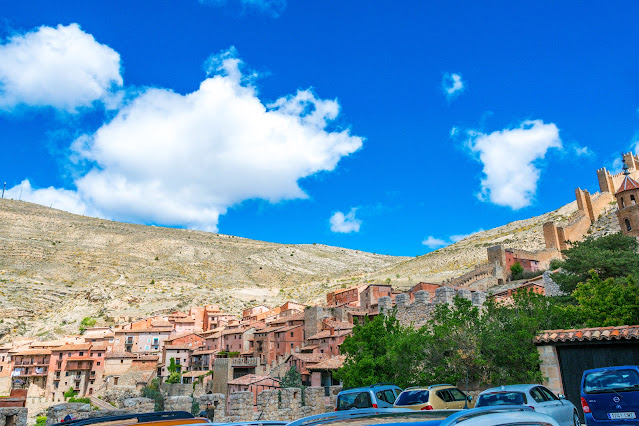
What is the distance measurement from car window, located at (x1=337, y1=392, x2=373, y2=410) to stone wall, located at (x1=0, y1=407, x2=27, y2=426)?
7.44 meters

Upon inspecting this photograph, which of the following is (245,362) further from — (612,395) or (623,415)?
(623,415)

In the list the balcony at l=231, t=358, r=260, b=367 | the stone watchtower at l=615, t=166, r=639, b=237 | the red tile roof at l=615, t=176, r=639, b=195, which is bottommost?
the balcony at l=231, t=358, r=260, b=367

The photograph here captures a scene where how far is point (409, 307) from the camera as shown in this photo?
21500 mm

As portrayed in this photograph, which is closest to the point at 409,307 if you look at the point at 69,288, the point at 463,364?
the point at 463,364

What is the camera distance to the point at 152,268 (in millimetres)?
99062

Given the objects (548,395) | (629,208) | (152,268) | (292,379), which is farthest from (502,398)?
(152,268)

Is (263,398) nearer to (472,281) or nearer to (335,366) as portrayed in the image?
(335,366)

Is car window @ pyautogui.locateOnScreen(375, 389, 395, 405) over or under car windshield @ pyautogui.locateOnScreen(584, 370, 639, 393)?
under

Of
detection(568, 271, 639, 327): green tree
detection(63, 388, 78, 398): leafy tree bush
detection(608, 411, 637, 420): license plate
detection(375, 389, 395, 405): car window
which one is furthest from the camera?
detection(63, 388, 78, 398): leafy tree bush

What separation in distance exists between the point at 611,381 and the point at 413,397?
169 inches

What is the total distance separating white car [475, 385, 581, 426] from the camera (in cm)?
882

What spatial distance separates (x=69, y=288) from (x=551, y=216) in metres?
96.7

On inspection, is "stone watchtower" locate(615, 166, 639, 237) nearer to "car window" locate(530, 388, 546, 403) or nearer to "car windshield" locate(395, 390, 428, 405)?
"car windshield" locate(395, 390, 428, 405)

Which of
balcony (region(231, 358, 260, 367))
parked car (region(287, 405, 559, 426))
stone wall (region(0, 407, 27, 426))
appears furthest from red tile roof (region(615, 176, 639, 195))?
stone wall (region(0, 407, 27, 426))
